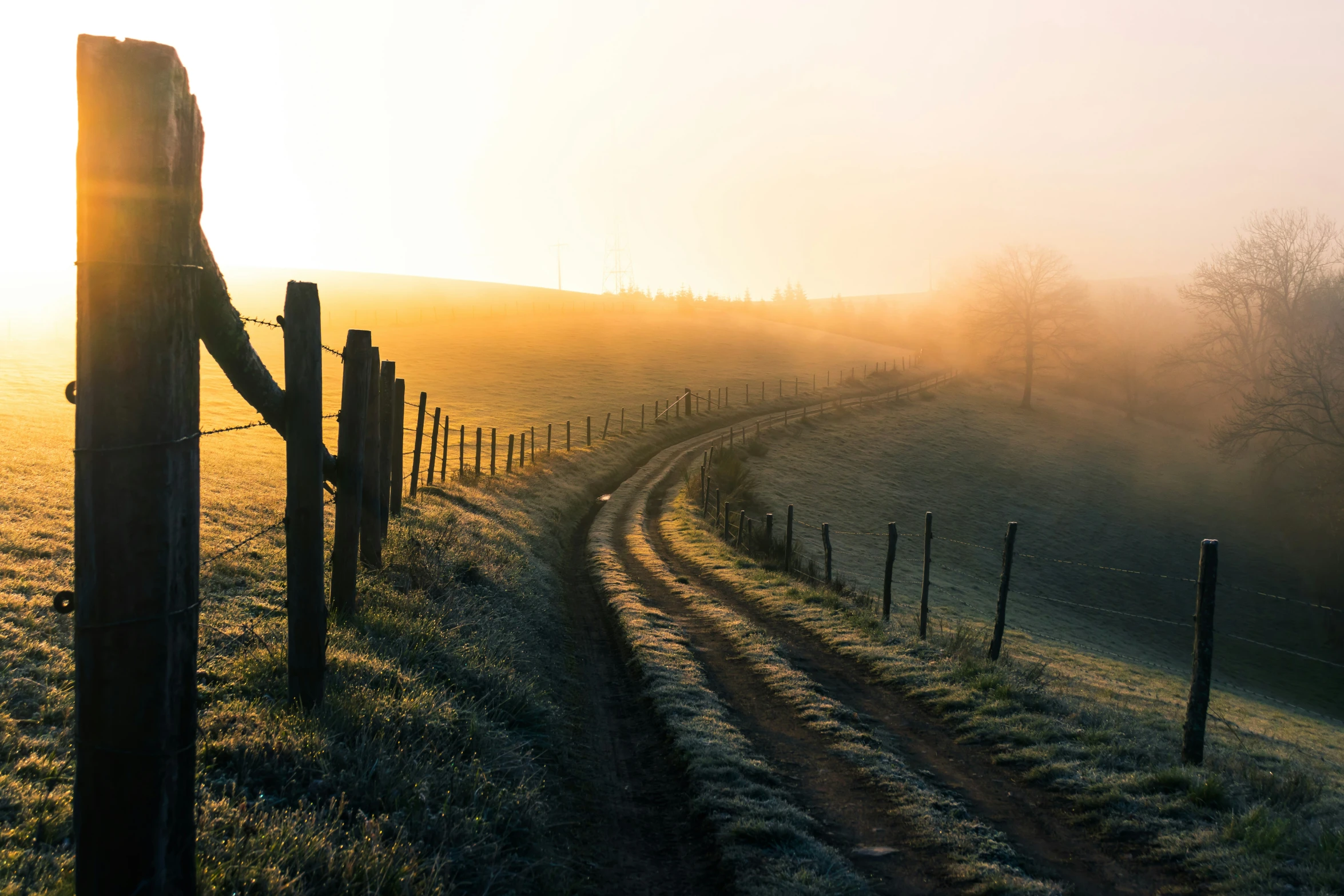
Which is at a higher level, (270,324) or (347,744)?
(270,324)

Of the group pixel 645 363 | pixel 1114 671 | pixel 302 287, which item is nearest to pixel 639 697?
pixel 302 287

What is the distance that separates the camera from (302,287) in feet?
18.0

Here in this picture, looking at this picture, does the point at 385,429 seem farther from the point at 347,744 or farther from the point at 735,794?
the point at 735,794

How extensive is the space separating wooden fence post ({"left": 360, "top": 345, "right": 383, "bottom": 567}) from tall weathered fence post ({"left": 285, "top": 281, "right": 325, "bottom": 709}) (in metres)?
2.87

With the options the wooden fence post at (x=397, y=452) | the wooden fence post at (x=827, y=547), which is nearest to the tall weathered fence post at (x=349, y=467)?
the wooden fence post at (x=397, y=452)

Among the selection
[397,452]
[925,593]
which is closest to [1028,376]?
[925,593]

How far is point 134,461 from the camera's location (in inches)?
110

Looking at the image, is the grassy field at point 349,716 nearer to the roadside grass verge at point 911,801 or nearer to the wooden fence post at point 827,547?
the roadside grass verge at point 911,801

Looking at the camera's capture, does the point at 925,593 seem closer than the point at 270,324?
No

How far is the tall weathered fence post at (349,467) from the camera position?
22.4 ft

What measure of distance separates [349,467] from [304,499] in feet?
4.29

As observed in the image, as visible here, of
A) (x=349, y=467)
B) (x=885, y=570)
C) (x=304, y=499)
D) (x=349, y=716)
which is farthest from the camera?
(x=885, y=570)

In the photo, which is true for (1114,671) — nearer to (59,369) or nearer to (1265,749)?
(1265,749)

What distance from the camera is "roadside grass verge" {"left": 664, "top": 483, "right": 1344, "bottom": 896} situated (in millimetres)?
5461
